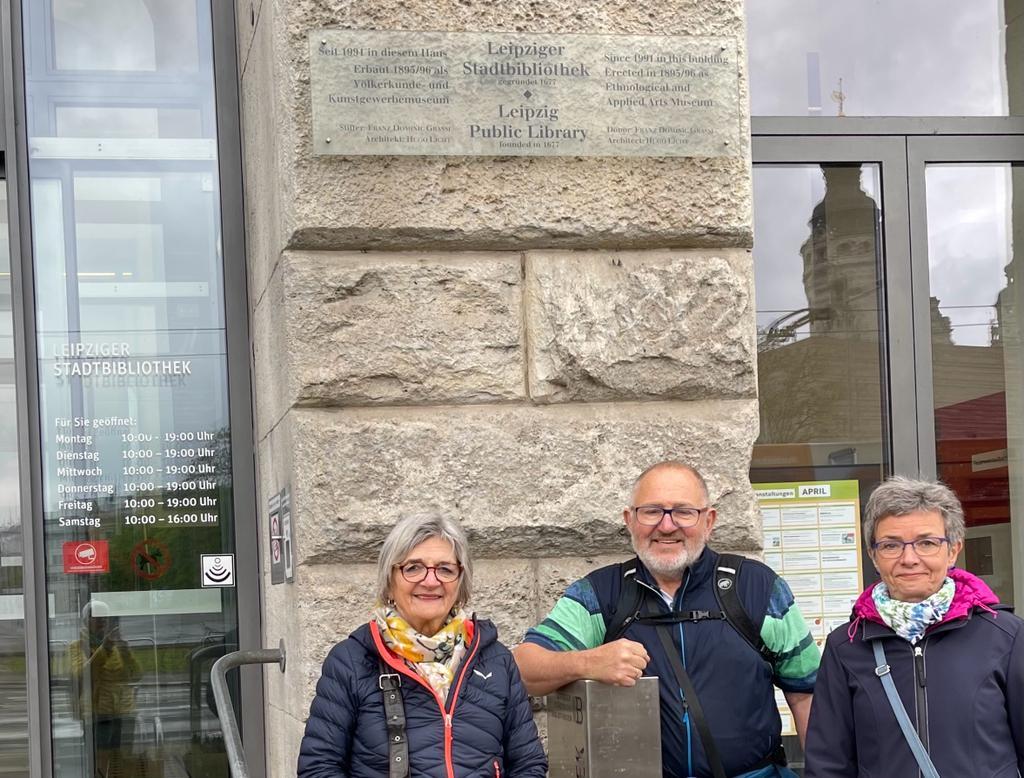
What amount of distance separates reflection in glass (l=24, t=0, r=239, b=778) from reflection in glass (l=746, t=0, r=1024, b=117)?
2206 mm

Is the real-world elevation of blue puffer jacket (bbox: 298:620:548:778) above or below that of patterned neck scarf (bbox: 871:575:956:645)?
below

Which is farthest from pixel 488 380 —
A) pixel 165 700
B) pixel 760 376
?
pixel 165 700

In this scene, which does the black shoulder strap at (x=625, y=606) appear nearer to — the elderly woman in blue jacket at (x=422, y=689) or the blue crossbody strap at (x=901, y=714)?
the elderly woman in blue jacket at (x=422, y=689)

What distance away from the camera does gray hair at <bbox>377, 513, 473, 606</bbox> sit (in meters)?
3.03

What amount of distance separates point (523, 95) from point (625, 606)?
155cm

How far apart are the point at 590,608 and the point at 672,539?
283 mm

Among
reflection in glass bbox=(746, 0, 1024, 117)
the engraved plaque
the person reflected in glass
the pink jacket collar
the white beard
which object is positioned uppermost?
reflection in glass bbox=(746, 0, 1024, 117)

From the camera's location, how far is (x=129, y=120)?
4820mm

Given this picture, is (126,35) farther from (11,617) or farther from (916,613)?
(916,613)

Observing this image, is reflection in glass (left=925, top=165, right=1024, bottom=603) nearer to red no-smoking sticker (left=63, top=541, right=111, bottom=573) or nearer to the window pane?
the window pane

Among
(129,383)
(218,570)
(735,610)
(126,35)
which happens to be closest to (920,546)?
(735,610)

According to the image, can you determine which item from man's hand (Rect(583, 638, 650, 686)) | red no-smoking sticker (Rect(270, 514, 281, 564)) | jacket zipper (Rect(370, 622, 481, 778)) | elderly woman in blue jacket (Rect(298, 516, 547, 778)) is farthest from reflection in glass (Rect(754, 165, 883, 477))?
jacket zipper (Rect(370, 622, 481, 778))

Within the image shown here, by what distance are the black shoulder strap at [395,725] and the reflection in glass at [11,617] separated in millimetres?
2306

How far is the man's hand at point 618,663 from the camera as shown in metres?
2.93
